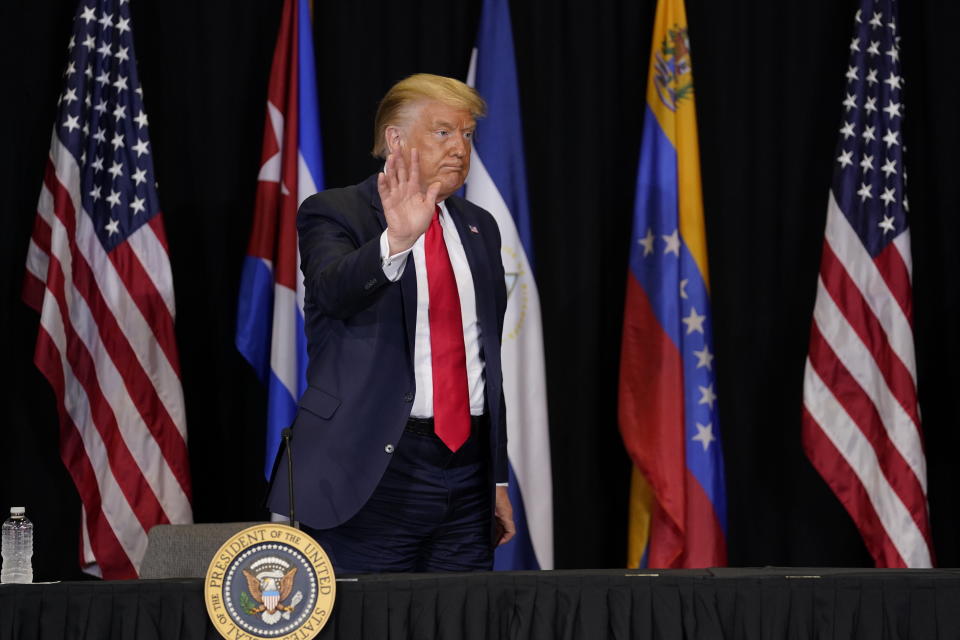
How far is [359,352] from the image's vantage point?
2207 mm

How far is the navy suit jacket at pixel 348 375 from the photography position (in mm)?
2148

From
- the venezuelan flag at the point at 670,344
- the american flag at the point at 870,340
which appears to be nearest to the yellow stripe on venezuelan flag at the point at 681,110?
the venezuelan flag at the point at 670,344

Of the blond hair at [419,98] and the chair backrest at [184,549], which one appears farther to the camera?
the chair backrest at [184,549]

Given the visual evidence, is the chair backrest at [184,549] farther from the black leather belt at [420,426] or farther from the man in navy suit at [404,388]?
the black leather belt at [420,426]

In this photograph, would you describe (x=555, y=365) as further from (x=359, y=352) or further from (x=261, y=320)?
(x=359, y=352)

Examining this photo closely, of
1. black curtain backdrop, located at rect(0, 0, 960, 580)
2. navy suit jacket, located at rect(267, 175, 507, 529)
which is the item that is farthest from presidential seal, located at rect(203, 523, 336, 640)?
black curtain backdrop, located at rect(0, 0, 960, 580)

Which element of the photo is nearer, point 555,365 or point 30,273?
point 30,273

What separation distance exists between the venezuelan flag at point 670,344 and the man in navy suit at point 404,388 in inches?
62.0

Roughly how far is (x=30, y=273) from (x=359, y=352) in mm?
1930

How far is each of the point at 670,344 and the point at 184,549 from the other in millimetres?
1835

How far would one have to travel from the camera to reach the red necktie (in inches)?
87.0

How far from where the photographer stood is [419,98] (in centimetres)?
238

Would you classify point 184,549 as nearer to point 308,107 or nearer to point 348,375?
point 348,375

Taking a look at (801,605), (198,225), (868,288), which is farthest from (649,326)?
(801,605)
